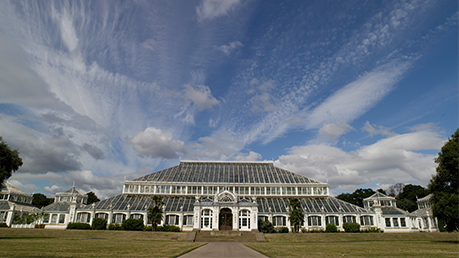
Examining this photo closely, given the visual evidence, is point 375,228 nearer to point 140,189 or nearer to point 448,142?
point 448,142

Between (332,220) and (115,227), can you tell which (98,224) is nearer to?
(115,227)

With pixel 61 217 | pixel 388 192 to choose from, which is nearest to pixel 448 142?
pixel 61 217

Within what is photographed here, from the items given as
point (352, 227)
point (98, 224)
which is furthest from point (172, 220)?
point (352, 227)

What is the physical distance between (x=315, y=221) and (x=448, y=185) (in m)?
27.1

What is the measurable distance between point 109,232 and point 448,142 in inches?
2091

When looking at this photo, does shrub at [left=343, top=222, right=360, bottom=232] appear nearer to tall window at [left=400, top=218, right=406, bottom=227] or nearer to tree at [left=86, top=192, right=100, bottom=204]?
tall window at [left=400, top=218, right=406, bottom=227]

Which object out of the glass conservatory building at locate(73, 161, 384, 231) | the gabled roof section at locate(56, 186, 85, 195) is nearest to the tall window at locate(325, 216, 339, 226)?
the glass conservatory building at locate(73, 161, 384, 231)

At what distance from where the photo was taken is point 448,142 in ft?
114

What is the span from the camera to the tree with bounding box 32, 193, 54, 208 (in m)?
95.6

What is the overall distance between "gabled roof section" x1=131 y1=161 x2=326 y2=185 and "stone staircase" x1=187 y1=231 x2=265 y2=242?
18080 millimetres

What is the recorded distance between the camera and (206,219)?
176ft

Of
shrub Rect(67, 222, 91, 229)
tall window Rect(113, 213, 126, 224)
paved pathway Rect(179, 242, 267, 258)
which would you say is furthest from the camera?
tall window Rect(113, 213, 126, 224)

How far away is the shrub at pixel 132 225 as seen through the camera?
51.4 m

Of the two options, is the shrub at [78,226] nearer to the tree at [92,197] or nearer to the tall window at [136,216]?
the tall window at [136,216]
